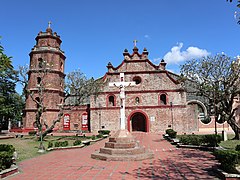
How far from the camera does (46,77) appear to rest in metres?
28.6

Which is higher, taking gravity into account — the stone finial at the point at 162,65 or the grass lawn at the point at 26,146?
the stone finial at the point at 162,65

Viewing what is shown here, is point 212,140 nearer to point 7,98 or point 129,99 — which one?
point 129,99

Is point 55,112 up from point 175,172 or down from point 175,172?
up

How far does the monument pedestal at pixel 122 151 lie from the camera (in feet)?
30.7

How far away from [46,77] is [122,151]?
21936mm

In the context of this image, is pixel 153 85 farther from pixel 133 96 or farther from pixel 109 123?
pixel 109 123

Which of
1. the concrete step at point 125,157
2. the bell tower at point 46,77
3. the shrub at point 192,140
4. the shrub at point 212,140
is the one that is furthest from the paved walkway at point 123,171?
the bell tower at point 46,77

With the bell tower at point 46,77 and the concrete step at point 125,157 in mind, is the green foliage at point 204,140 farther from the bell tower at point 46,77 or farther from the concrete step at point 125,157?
the bell tower at point 46,77

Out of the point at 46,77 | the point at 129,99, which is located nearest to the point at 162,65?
the point at 129,99

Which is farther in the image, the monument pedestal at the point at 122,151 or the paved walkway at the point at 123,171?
the monument pedestal at the point at 122,151

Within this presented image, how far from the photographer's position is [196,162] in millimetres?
8648

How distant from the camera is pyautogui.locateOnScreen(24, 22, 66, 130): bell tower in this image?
28.2 meters

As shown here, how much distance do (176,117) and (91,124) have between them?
1131 cm

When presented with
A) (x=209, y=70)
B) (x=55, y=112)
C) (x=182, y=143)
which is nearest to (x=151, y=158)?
(x=182, y=143)
